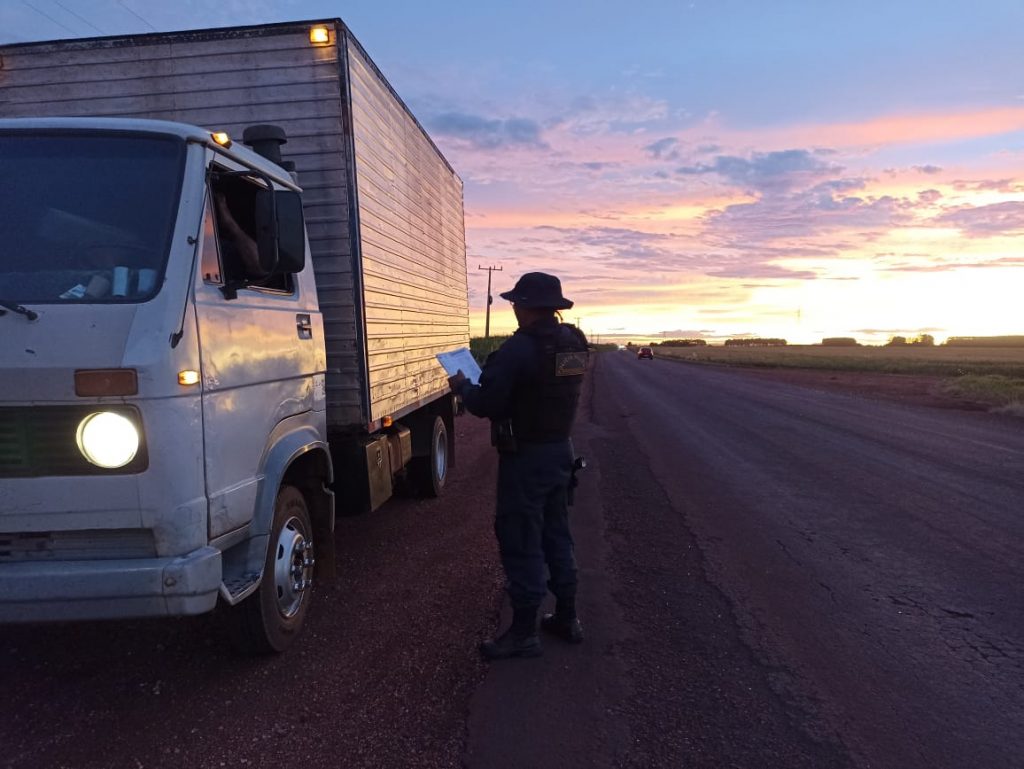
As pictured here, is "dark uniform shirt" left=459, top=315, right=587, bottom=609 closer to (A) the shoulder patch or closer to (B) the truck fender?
(A) the shoulder patch

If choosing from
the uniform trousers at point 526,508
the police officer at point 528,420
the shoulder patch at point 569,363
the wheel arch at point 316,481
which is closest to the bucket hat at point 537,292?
the police officer at point 528,420

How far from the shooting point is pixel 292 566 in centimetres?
411

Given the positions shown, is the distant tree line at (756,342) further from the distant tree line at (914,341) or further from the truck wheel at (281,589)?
the truck wheel at (281,589)

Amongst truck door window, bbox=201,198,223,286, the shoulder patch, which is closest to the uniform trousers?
→ the shoulder patch

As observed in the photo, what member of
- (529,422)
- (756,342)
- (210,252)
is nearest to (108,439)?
(210,252)

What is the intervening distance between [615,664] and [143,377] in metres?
2.72

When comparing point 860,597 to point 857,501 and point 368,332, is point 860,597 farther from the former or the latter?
point 368,332

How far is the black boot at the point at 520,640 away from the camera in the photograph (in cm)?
406

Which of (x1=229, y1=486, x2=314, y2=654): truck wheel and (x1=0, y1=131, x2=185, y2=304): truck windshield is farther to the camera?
(x1=229, y1=486, x2=314, y2=654): truck wheel

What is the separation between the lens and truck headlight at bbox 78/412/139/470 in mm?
2900

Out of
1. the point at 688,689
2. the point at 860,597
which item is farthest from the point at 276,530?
the point at 860,597

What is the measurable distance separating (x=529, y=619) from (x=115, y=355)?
2.45 meters

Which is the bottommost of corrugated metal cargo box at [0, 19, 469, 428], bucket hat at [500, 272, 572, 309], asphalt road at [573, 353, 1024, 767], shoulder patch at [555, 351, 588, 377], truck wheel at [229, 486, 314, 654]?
asphalt road at [573, 353, 1024, 767]

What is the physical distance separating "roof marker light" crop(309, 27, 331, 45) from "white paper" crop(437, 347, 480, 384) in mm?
2289
